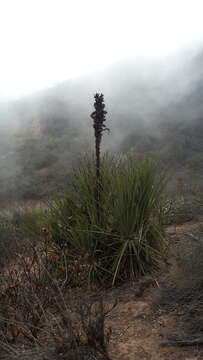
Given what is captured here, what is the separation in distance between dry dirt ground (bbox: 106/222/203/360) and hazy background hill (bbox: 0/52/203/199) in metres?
10.0

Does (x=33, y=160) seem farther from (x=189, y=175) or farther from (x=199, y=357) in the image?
(x=199, y=357)

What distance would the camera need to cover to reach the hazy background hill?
62.2 feet

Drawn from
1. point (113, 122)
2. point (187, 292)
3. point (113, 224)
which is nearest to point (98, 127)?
point (113, 224)

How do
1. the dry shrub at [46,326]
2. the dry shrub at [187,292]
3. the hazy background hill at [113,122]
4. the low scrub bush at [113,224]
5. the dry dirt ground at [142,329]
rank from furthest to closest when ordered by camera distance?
1. the hazy background hill at [113,122]
2. the low scrub bush at [113,224]
3. the dry shrub at [187,292]
4. the dry dirt ground at [142,329]
5. the dry shrub at [46,326]

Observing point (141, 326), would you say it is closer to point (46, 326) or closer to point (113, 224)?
point (46, 326)

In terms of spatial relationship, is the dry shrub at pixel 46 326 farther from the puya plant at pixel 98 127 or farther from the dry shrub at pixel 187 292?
the puya plant at pixel 98 127

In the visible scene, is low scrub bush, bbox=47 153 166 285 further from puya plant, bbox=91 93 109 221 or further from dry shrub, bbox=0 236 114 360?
dry shrub, bbox=0 236 114 360

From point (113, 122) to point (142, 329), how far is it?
2051 centimetres

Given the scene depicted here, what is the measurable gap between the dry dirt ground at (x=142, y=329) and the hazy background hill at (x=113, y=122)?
10.0 meters

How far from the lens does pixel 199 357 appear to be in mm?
3074

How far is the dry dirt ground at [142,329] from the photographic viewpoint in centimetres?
322

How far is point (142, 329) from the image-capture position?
3.71 metres

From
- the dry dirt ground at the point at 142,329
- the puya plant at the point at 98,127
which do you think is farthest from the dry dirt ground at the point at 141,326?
the puya plant at the point at 98,127

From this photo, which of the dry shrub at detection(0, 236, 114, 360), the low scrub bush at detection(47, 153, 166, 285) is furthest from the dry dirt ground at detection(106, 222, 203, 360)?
the low scrub bush at detection(47, 153, 166, 285)
